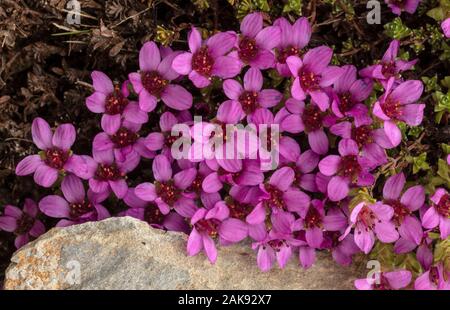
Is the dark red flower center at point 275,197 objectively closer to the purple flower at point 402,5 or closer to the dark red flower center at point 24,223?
the purple flower at point 402,5

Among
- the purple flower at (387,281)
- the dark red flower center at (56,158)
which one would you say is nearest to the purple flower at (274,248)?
the purple flower at (387,281)

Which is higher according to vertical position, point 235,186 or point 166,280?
point 235,186

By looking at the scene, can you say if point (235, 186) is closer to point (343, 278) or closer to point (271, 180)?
point (271, 180)

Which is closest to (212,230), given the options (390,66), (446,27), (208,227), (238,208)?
(208,227)

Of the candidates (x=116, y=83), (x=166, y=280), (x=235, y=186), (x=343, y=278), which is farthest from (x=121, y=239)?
(x=343, y=278)

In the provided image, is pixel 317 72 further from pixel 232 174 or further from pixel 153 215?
pixel 153 215

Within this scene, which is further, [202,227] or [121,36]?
[121,36]

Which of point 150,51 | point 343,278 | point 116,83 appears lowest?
point 343,278
